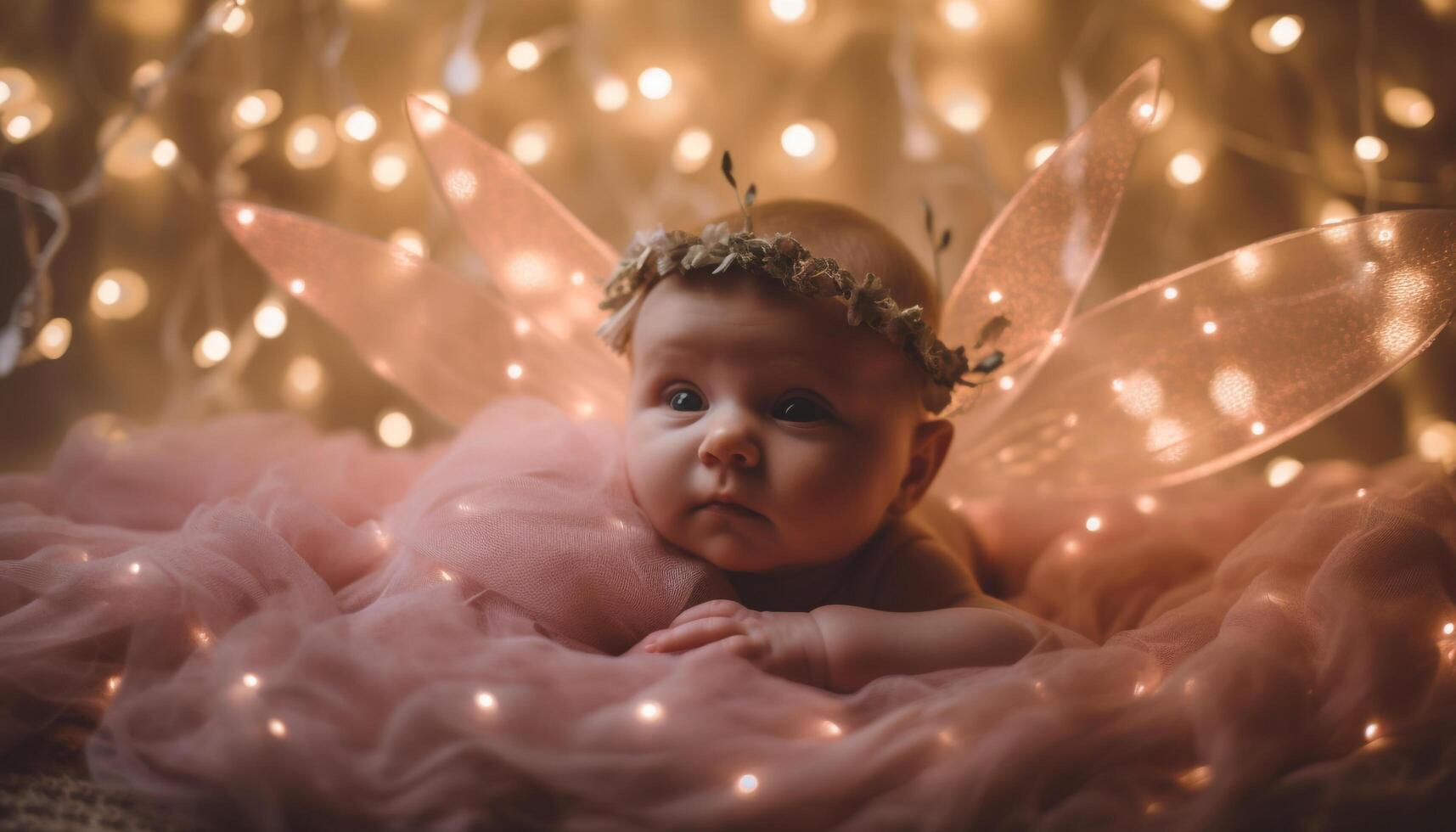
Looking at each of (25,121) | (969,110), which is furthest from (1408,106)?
(25,121)

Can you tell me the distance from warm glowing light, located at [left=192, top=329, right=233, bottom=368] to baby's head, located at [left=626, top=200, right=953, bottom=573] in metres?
0.85

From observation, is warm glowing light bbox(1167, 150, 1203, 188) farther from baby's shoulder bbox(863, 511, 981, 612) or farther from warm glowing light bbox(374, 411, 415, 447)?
warm glowing light bbox(374, 411, 415, 447)

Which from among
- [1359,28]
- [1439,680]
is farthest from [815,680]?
[1359,28]

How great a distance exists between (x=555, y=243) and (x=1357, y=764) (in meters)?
0.96

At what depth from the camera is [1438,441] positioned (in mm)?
1404

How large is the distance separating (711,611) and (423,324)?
2.01 feet

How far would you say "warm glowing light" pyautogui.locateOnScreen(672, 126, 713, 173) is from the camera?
→ 5.18ft

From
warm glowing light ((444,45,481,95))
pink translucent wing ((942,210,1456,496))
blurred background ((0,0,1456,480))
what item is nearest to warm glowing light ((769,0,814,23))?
blurred background ((0,0,1456,480))

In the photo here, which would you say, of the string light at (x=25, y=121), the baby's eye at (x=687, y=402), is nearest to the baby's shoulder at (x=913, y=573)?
the baby's eye at (x=687, y=402)

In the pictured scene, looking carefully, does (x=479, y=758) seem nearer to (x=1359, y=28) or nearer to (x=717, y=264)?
(x=717, y=264)

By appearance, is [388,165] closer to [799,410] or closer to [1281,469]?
[799,410]

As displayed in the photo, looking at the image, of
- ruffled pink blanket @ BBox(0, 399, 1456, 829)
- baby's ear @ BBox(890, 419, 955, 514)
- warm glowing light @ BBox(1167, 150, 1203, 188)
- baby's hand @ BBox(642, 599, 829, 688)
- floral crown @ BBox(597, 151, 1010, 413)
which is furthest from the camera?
warm glowing light @ BBox(1167, 150, 1203, 188)

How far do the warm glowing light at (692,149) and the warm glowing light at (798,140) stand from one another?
133 mm

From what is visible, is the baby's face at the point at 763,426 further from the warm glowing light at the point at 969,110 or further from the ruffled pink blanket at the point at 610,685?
the warm glowing light at the point at 969,110
